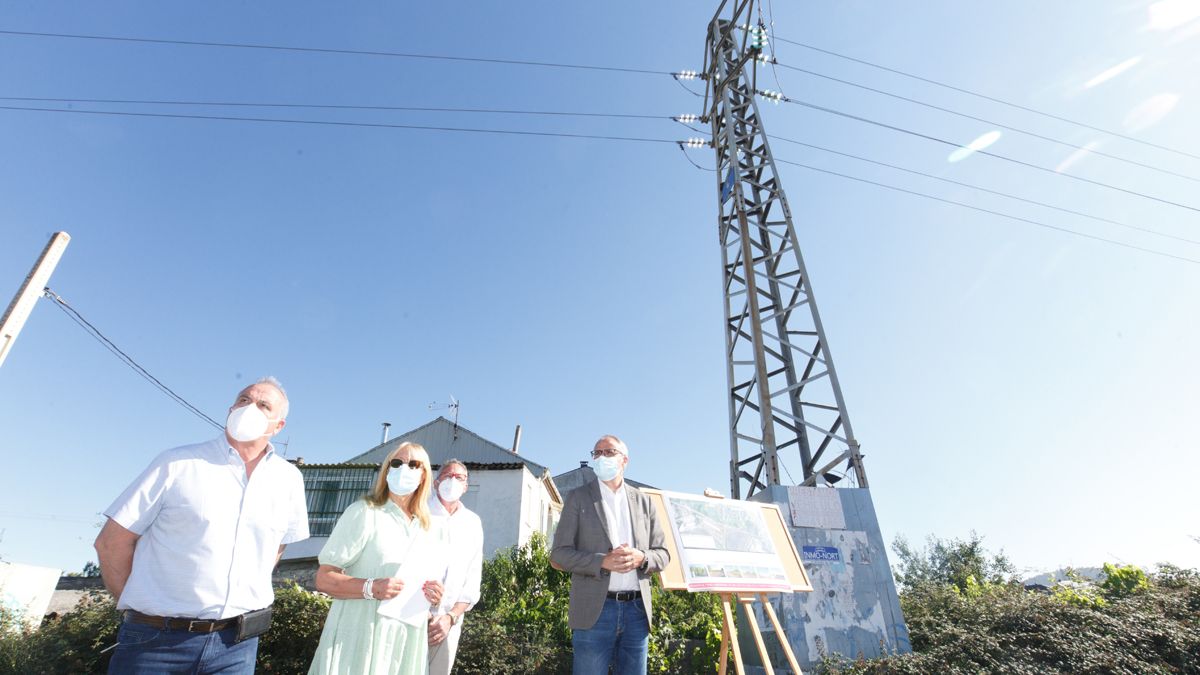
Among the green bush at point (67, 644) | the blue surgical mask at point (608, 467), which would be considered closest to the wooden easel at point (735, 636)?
the blue surgical mask at point (608, 467)

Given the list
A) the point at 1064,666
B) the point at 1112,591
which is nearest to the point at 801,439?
the point at 1064,666

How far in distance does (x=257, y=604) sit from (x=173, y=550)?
1.31 ft

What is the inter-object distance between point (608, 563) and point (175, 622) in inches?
77.2

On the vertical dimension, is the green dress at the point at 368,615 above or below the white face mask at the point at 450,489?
below

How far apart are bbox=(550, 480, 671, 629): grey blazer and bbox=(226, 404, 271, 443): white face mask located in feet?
5.41

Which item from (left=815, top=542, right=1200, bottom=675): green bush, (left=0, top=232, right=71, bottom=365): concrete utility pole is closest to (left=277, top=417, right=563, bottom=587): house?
(left=0, top=232, right=71, bottom=365): concrete utility pole

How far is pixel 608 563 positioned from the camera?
9.89 ft

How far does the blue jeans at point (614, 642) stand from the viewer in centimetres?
298

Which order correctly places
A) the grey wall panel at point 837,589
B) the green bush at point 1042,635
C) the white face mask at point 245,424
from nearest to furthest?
the white face mask at point 245,424
the green bush at point 1042,635
the grey wall panel at point 837,589

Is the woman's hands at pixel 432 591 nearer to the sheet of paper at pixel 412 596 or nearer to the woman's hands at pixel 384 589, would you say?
the sheet of paper at pixel 412 596

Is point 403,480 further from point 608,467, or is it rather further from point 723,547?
point 723,547

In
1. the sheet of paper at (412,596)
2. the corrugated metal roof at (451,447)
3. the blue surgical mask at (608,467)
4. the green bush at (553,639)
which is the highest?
the corrugated metal roof at (451,447)

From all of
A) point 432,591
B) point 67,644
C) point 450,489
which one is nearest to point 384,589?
point 432,591

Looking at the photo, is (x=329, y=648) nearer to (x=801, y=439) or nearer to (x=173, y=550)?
(x=173, y=550)
